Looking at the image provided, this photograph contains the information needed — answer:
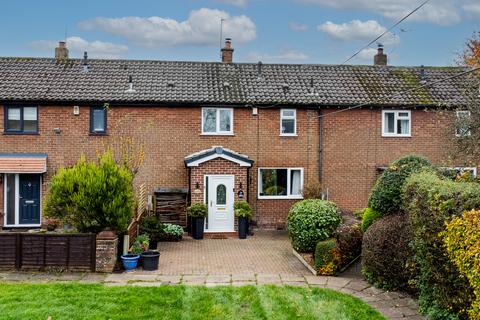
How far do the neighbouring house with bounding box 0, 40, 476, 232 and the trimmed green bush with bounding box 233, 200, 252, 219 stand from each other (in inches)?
19.5

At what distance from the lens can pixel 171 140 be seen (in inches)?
807

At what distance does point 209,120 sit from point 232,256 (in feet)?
22.7

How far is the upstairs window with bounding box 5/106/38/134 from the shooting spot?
1992 centimetres

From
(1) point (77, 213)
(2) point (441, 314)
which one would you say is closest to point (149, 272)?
(1) point (77, 213)

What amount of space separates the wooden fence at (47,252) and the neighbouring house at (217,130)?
22.4 feet

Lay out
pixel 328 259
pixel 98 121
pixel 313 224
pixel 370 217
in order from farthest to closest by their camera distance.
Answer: pixel 98 121
pixel 313 224
pixel 328 259
pixel 370 217

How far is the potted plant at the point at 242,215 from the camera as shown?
18969mm

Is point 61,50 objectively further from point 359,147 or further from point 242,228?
point 359,147

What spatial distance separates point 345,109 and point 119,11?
375 inches

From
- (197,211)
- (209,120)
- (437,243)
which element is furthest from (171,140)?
(437,243)

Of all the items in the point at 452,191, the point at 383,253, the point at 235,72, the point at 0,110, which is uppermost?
the point at 235,72

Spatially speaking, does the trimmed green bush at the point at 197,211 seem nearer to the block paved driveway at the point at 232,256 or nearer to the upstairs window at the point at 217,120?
the block paved driveway at the point at 232,256

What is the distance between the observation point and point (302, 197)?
814 inches

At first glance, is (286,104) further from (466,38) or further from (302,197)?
(466,38)
